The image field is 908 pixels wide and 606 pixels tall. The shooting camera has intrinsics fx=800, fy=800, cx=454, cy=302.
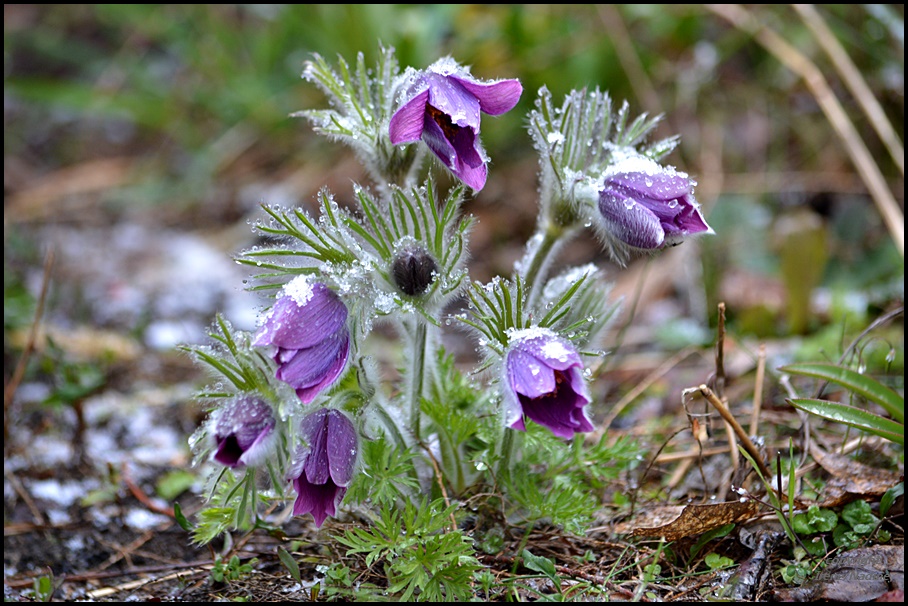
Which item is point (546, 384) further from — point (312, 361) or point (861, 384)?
point (861, 384)

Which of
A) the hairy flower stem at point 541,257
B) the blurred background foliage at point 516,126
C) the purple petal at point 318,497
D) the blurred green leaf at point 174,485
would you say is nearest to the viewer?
the purple petal at point 318,497

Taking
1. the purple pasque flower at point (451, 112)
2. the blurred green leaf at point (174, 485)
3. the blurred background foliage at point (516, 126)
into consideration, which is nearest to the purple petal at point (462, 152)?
the purple pasque flower at point (451, 112)

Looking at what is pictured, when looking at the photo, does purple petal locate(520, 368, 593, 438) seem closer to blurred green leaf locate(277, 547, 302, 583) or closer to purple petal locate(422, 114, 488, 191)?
purple petal locate(422, 114, 488, 191)

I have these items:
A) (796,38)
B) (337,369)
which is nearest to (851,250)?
(796,38)

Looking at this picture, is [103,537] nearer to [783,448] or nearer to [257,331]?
[257,331]

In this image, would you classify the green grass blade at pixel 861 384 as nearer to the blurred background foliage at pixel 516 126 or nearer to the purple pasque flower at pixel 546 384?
the purple pasque flower at pixel 546 384

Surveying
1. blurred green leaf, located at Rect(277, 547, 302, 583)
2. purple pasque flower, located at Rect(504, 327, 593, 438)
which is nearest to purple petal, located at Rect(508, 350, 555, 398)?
purple pasque flower, located at Rect(504, 327, 593, 438)
